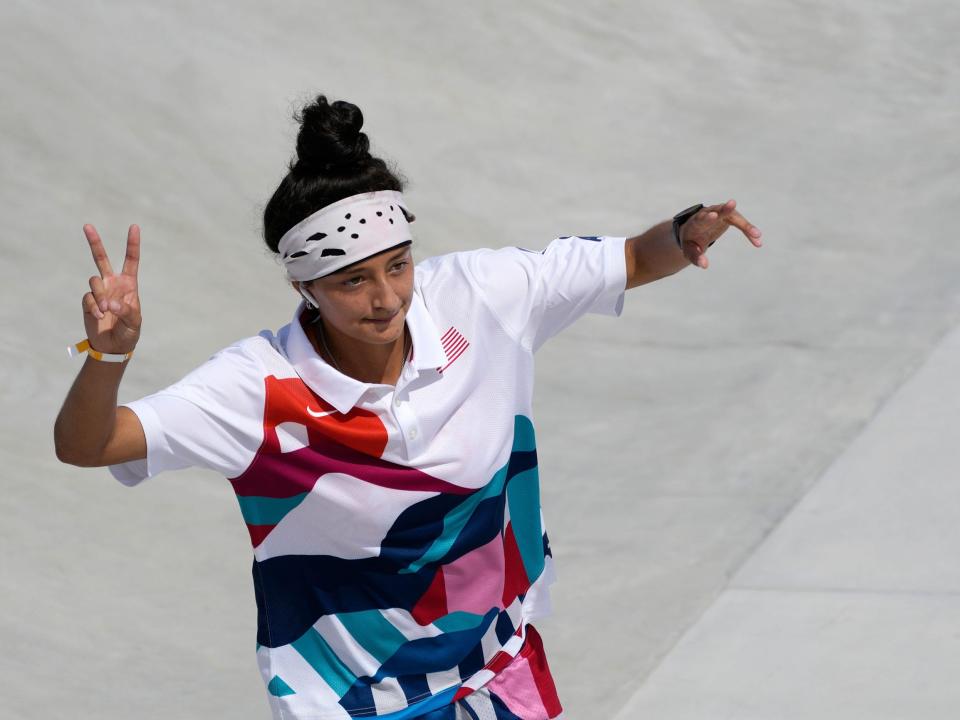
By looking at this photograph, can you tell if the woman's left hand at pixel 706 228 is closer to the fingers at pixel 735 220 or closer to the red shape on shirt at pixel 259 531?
the fingers at pixel 735 220

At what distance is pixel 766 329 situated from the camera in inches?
231

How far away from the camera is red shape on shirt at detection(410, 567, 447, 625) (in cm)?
246

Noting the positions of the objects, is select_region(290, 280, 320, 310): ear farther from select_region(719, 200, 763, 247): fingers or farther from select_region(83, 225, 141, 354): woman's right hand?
select_region(719, 200, 763, 247): fingers

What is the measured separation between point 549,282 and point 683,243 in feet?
0.90

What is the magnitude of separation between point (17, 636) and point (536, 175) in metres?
3.60

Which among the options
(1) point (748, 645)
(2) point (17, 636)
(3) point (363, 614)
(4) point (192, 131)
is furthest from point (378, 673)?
(4) point (192, 131)

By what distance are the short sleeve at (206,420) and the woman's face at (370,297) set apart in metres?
0.17

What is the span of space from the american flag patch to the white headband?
7.9 inches

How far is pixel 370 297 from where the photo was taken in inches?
90.9

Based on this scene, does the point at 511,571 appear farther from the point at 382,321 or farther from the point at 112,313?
the point at 112,313

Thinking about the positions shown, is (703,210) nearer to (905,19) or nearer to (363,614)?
(363,614)

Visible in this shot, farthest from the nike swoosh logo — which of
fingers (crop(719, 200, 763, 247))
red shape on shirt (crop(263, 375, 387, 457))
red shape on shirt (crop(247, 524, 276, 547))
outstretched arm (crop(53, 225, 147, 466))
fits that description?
fingers (crop(719, 200, 763, 247))

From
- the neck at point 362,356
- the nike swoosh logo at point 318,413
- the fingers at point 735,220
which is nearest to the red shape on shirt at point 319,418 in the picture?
the nike swoosh logo at point 318,413

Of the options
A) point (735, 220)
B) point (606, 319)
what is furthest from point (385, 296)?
point (606, 319)
